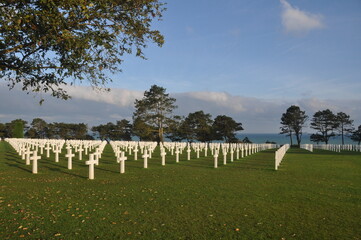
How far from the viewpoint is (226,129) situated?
6794 cm

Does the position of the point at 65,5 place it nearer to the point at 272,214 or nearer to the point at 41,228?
the point at 41,228

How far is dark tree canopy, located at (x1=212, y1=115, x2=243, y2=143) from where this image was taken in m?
68.0

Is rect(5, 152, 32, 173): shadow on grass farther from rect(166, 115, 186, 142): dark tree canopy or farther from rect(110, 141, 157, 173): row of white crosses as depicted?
rect(166, 115, 186, 142): dark tree canopy

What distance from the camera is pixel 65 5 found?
324 inches

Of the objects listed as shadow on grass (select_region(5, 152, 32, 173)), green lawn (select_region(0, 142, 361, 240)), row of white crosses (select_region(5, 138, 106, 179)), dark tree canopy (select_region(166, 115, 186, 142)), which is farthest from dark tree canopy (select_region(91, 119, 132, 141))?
green lawn (select_region(0, 142, 361, 240))

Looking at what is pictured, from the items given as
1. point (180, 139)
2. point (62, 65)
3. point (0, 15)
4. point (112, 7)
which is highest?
point (112, 7)

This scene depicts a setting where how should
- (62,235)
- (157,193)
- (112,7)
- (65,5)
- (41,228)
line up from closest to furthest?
(62,235)
(41,228)
(65,5)
(157,193)
(112,7)

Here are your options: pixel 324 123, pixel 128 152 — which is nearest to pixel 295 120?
pixel 324 123

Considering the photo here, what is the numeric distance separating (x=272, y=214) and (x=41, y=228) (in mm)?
4763

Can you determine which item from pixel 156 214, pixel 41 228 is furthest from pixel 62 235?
pixel 156 214

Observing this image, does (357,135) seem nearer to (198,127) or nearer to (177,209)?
(198,127)

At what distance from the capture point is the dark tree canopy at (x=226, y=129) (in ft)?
223

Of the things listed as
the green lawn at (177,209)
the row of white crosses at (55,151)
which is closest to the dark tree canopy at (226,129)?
the row of white crosses at (55,151)

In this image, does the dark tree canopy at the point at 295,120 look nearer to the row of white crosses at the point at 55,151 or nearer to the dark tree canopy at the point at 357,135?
the dark tree canopy at the point at 357,135
